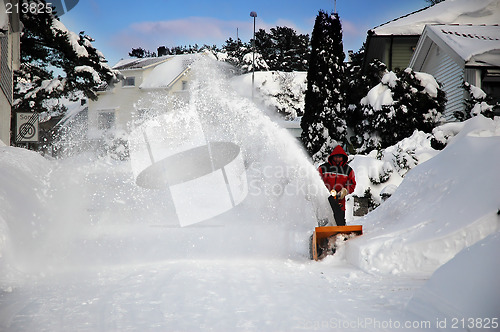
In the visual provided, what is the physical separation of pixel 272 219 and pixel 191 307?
974 centimetres

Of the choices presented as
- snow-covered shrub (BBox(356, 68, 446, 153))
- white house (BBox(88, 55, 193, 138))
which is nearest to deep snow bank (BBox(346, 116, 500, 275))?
snow-covered shrub (BBox(356, 68, 446, 153))

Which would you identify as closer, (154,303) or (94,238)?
(154,303)

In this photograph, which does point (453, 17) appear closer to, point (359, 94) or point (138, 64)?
point (359, 94)

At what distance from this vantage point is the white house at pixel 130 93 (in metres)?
44.8

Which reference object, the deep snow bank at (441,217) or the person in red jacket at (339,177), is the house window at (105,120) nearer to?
the person in red jacket at (339,177)

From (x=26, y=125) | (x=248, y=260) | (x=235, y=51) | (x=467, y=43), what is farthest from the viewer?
(x=235, y=51)

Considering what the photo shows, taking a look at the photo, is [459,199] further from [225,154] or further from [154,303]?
[225,154]

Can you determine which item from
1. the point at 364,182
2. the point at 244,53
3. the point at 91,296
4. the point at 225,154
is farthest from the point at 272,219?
the point at 244,53

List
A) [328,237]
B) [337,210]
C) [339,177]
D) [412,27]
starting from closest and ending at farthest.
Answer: [328,237], [337,210], [339,177], [412,27]

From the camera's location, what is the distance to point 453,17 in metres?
30.0

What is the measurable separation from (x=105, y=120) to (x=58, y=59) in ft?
67.5

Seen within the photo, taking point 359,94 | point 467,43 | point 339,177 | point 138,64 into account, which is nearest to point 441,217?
point 339,177

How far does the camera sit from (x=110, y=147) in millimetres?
37000

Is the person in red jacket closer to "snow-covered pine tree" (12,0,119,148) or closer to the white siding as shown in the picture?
the white siding
